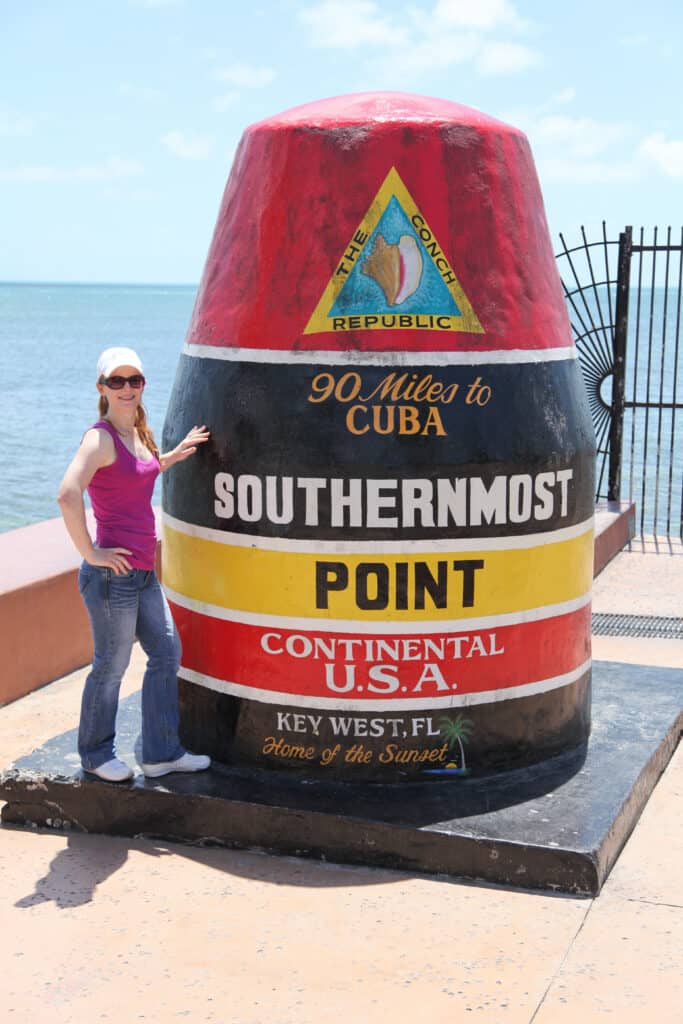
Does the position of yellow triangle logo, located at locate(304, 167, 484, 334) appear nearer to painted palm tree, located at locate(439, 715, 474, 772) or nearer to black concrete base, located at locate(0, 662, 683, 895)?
painted palm tree, located at locate(439, 715, 474, 772)

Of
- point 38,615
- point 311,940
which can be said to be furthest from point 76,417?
point 311,940

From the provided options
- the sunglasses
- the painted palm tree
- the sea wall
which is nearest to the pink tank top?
the sunglasses

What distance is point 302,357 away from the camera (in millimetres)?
4855

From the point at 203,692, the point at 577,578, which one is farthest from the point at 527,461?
the point at 203,692

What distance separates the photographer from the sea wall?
6.72m

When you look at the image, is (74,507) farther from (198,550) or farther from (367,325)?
(367,325)

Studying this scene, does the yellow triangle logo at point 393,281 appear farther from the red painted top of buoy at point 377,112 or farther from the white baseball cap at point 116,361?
the white baseball cap at point 116,361

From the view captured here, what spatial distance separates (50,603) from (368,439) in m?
2.88

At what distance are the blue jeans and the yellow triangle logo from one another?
1.18 meters

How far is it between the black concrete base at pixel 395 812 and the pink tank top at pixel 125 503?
3.00 ft

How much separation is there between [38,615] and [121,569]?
2.31m

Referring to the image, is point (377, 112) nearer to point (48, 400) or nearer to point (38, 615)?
point (38, 615)

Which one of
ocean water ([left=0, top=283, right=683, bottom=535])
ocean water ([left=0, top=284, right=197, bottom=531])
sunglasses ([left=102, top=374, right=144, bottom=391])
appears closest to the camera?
sunglasses ([left=102, top=374, right=144, bottom=391])

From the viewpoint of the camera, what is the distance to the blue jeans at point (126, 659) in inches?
191
